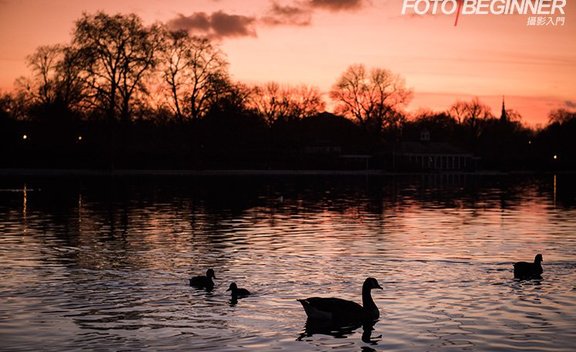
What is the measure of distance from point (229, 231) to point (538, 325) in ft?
69.1

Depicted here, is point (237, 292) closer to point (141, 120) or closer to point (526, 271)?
point (526, 271)

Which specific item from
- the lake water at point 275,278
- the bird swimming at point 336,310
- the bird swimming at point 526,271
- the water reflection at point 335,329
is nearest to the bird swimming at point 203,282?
the lake water at point 275,278

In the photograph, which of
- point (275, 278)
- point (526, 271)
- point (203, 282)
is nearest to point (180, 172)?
point (275, 278)

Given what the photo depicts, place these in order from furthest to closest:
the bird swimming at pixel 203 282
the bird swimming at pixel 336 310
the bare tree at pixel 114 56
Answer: the bare tree at pixel 114 56, the bird swimming at pixel 203 282, the bird swimming at pixel 336 310

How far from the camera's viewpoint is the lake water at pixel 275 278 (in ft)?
50.9

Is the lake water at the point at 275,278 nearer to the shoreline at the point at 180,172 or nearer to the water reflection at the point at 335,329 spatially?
the water reflection at the point at 335,329

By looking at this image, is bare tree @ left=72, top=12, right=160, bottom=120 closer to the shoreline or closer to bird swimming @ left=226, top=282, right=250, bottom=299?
the shoreline

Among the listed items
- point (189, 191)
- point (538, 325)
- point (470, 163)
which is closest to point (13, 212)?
point (189, 191)

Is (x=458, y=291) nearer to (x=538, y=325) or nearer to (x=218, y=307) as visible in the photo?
(x=538, y=325)

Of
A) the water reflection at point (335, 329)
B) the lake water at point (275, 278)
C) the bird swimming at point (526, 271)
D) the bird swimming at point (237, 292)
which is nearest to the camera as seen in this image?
the lake water at point (275, 278)

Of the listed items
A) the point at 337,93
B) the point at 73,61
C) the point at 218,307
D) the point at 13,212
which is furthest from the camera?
the point at 337,93

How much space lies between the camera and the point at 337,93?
16525cm

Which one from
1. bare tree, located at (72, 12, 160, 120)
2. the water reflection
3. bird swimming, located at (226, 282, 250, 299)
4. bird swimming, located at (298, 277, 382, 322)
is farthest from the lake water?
bare tree, located at (72, 12, 160, 120)

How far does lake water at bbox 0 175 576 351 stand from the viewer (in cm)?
1552
